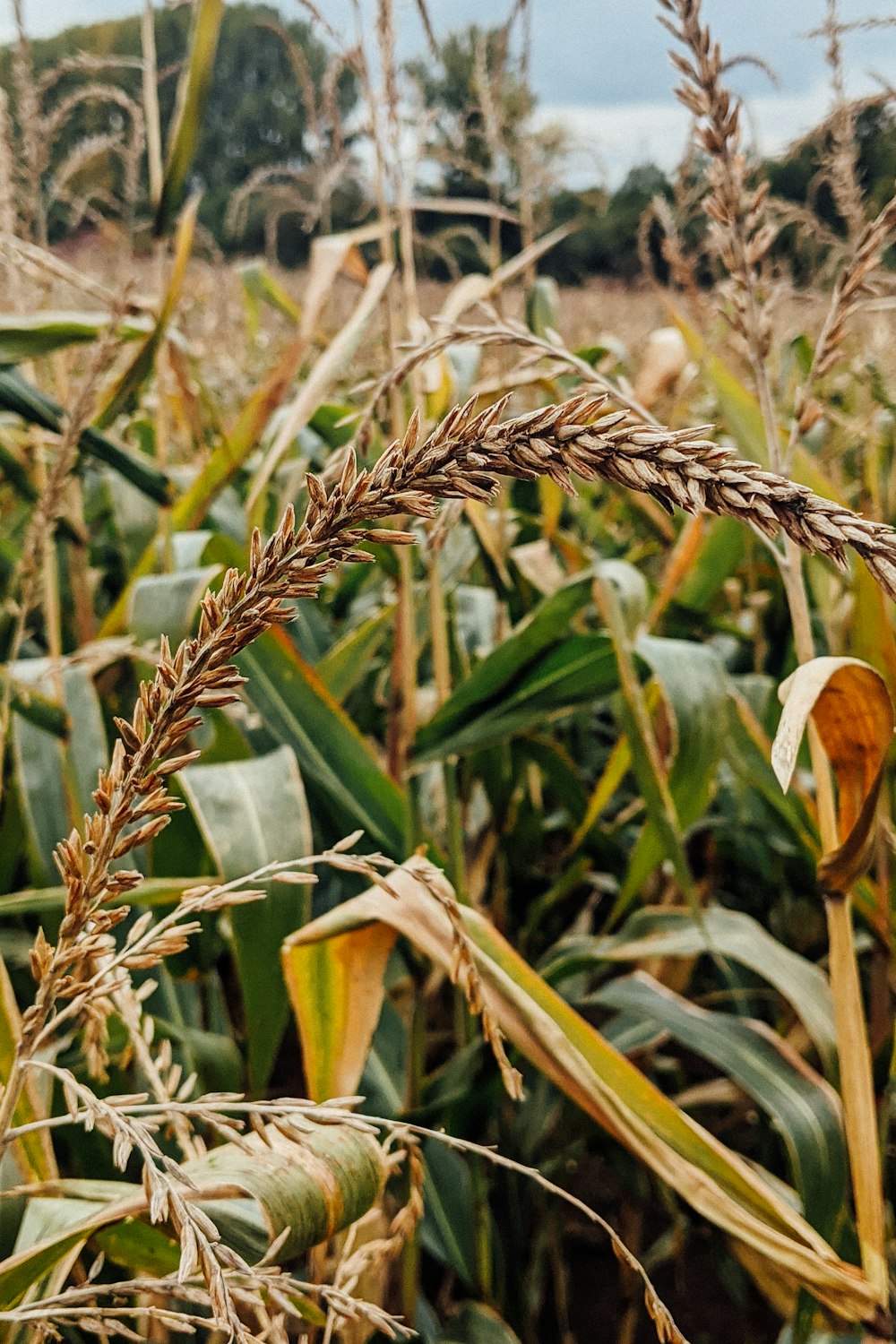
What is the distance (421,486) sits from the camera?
0.78 feet

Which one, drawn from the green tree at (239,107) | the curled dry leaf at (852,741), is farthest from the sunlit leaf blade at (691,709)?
the green tree at (239,107)

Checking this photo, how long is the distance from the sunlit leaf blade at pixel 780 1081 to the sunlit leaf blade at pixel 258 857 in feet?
0.90

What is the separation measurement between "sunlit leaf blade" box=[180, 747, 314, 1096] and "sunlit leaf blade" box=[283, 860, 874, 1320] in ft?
0.37

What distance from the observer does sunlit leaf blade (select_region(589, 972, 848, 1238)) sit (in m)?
0.67

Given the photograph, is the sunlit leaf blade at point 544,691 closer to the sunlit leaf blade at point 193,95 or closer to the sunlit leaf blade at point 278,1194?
the sunlit leaf blade at point 278,1194

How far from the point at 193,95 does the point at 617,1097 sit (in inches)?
36.5

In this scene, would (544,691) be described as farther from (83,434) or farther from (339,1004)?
(83,434)

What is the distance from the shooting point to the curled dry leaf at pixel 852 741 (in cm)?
52

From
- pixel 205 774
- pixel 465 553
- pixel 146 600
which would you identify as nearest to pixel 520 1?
pixel 465 553

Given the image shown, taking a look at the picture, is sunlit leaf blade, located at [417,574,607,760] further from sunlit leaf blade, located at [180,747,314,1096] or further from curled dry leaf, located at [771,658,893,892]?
curled dry leaf, located at [771,658,893,892]

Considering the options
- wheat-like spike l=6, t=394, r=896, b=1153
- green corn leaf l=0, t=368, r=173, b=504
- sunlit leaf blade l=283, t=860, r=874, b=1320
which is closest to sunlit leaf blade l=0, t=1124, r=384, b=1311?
sunlit leaf blade l=283, t=860, r=874, b=1320

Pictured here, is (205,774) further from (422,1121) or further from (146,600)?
(422,1121)

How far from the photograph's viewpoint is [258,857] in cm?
74

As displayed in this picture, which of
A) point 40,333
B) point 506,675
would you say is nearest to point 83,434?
point 40,333
